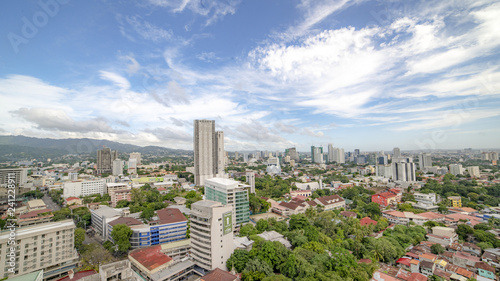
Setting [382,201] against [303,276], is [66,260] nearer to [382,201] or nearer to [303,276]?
[303,276]

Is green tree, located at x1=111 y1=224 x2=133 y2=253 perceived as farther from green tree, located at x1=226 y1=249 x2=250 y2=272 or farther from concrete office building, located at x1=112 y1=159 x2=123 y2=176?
concrete office building, located at x1=112 y1=159 x2=123 y2=176

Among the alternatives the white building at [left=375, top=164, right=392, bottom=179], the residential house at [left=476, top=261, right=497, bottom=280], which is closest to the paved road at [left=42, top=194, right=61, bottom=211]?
the residential house at [left=476, top=261, right=497, bottom=280]

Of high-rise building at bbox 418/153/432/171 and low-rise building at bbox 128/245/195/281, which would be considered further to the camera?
high-rise building at bbox 418/153/432/171

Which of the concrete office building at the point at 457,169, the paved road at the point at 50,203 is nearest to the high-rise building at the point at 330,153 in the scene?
the concrete office building at the point at 457,169

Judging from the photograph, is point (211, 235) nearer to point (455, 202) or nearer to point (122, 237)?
point (122, 237)

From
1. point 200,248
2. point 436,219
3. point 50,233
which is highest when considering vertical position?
point 50,233

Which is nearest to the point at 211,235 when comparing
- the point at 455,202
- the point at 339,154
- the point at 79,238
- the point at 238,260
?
the point at 238,260

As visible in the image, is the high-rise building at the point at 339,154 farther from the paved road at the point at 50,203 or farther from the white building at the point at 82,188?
the paved road at the point at 50,203

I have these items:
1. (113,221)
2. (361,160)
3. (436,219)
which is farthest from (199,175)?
(361,160)
